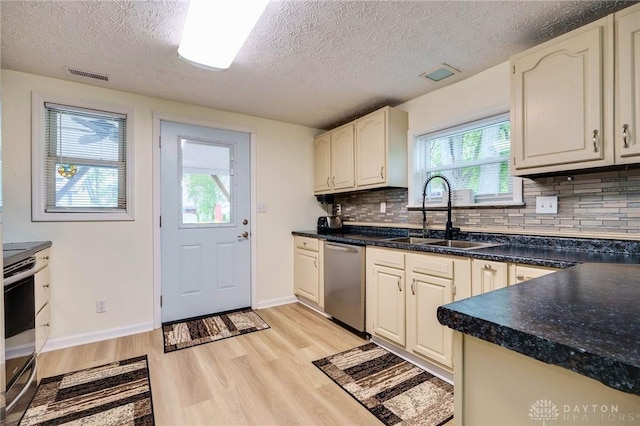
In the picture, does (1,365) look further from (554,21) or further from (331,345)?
(554,21)

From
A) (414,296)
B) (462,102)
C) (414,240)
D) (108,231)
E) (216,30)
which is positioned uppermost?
(216,30)

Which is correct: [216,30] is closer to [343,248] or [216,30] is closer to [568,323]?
[343,248]

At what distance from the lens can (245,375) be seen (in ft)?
6.64

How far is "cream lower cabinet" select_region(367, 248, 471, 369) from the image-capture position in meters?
1.89

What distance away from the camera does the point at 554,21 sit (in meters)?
1.69

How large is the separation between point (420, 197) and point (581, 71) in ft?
4.83

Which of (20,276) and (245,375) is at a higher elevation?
(20,276)

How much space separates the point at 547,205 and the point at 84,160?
3641 mm

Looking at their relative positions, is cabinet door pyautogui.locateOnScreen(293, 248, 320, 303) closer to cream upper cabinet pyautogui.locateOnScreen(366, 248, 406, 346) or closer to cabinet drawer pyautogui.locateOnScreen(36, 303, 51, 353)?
cream upper cabinet pyautogui.locateOnScreen(366, 248, 406, 346)

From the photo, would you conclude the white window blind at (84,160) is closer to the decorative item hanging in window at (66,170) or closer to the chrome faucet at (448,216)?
the decorative item hanging in window at (66,170)

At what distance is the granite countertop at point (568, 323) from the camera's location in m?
0.42

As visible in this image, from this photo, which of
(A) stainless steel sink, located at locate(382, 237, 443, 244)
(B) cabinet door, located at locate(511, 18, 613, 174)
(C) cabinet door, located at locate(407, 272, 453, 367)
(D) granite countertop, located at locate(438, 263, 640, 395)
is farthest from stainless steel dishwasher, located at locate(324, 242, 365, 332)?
(D) granite countertop, located at locate(438, 263, 640, 395)

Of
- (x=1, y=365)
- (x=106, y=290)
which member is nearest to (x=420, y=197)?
(x=1, y=365)

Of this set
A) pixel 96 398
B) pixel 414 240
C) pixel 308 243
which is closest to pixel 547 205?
pixel 414 240
